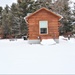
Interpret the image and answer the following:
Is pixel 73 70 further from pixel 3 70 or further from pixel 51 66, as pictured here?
pixel 3 70

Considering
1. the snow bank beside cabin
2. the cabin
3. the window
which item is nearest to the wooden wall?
the cabin

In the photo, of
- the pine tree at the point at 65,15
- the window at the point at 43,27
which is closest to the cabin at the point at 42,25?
the window at the point at 43,27

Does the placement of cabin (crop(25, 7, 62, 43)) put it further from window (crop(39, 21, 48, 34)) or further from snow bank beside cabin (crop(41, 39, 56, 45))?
snow bank beside cabin (crop(41, 39, 56, 45))

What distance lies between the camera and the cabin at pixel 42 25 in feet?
57.1

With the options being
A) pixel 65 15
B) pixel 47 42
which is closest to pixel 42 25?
pixel 47 42

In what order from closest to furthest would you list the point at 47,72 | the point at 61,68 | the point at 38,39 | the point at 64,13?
the point at 47,72 → the point at 61,68 → the point at 38,39 → the point at 64,13

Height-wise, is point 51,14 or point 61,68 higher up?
point 51,14

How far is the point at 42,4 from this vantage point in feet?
114

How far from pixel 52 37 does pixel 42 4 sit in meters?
18.0

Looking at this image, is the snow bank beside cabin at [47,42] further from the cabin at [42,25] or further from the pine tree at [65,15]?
the pine tree at [65,15]

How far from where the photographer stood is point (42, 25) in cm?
1741

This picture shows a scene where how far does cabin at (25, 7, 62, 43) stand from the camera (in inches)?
685

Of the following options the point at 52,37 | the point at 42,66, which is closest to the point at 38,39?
the point at 52,37

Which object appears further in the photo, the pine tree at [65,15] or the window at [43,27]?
the pine tree at [65,15]
